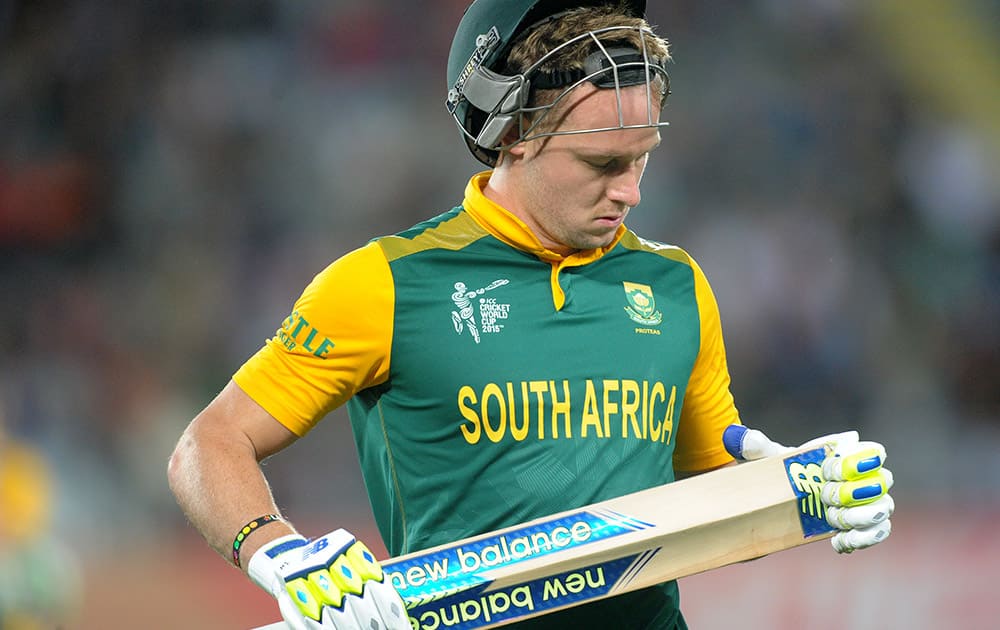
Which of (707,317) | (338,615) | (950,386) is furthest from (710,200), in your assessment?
(338,615)

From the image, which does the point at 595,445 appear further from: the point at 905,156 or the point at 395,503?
the point at 905,156

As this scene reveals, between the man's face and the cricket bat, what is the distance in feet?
1.77

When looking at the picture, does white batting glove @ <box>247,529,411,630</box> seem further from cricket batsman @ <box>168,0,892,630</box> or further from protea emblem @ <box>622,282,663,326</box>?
protea emblem @ <box>622,282,663,326</box>

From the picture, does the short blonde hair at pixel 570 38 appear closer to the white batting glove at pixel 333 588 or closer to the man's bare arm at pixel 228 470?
the man's bare arm at pixel 228 470

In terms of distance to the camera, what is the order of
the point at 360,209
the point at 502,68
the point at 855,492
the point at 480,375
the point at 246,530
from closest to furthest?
the point at 246,530, the point at 855,492, the point at 480,375, the point at 502,68, the point at 360,209

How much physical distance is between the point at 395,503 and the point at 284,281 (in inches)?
233

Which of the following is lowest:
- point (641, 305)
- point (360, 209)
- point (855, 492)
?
point (855, 492)

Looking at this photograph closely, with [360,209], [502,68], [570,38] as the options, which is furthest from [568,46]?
[360,209]

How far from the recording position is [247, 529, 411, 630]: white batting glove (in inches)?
76.2

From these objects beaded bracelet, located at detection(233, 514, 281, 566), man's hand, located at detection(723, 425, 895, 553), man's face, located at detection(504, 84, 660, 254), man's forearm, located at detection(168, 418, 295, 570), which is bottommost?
man's hand, located at detection(723, 425, 895, 553)

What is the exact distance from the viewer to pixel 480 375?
2455mm

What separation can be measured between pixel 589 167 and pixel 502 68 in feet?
0.95

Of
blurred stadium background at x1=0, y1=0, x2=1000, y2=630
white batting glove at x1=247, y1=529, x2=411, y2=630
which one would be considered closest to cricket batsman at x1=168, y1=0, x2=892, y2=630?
white batting glove at x1=247, y1=529, x2=411, y2=630

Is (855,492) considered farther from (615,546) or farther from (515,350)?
(515,350)
